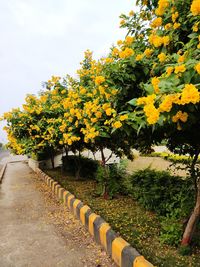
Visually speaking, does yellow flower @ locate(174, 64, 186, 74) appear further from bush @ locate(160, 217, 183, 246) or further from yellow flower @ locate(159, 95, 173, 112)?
bush @ locate(160, 217, 183, 246)

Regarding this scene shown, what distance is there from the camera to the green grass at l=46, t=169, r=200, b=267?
2600mm

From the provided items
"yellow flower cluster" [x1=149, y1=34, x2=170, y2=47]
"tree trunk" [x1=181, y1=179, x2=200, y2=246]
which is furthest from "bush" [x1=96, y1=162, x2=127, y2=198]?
"yellow flower cluster" [x1=149, y1=34, x2=170, y2=47]

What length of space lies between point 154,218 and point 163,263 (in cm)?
132

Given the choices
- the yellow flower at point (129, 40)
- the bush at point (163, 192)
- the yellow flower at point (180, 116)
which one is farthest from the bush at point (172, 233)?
the yellow flower at point (129, 40)

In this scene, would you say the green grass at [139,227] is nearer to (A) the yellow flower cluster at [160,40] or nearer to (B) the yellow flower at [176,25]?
(A) the yellow flower cluster at [160,40]

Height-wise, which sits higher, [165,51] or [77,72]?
[77,72]

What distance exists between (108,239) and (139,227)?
23.4 inches

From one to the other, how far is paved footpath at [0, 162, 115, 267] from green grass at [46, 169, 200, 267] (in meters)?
0.41

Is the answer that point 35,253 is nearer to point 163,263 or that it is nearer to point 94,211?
point 94,211

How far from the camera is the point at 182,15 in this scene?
2.30 m

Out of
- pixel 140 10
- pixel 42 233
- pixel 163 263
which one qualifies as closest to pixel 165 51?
pixel 140 10

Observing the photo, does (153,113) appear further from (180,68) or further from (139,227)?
(139,227)

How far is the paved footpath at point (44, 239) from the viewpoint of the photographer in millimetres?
2967

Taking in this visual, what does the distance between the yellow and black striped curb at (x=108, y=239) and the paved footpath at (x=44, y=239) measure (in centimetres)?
10
